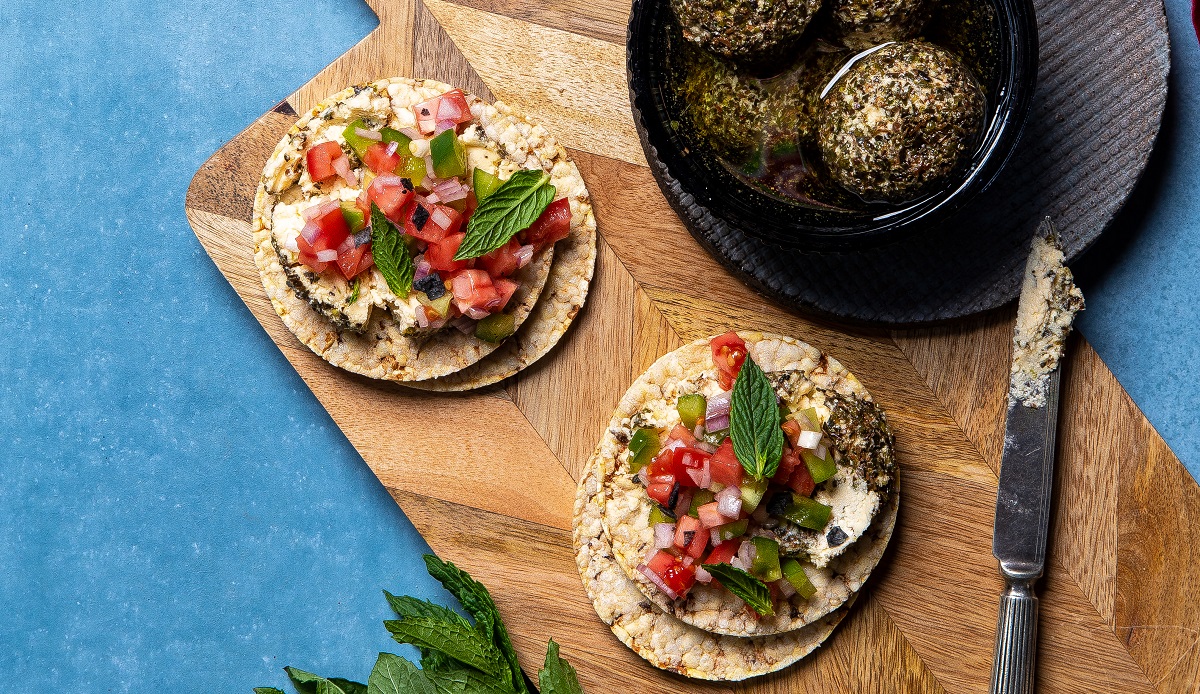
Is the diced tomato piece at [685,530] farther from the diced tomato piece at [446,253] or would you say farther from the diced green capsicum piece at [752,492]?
the diced tomato piece at [446,253]

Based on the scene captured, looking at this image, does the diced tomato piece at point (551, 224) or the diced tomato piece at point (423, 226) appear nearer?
the diced tomato piece at point (423, 226)

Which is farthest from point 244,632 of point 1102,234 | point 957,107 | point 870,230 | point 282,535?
point 1102,234

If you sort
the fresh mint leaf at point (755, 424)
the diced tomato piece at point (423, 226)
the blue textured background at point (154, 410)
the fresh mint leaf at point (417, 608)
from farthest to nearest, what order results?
the blue textured background at point (154, 410) < the fresh mint leaf at point (417, 608) < the diced tomato piece at point (423, 226) < the fresh mint leaf at point (755, 424)

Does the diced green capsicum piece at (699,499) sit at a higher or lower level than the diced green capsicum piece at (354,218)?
lower

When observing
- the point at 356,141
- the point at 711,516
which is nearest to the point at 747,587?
the point at 711,516

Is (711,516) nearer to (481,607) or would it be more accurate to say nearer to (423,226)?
(481,607)

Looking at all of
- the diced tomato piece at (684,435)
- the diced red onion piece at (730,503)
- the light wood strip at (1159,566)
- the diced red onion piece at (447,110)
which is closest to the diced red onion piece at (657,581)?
the diced red onion piece at (730,503)

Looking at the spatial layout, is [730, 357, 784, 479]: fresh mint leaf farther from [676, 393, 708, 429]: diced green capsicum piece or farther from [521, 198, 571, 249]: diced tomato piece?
[521, 198, 571, 249]: diced tomato piece
